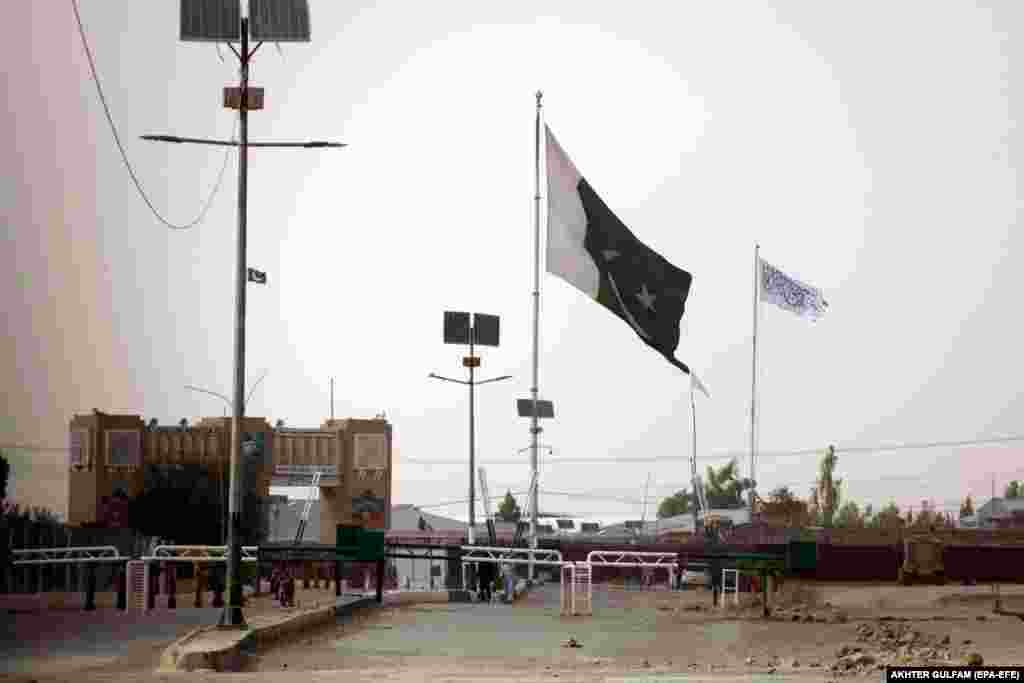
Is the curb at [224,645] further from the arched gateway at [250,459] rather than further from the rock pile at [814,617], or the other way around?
the arched gateway at [250,459]

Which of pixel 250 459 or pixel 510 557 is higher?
pixel 250 459

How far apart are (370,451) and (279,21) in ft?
283

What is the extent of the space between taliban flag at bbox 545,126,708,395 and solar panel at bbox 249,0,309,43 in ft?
33.5

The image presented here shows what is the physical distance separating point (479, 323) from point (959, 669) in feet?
161

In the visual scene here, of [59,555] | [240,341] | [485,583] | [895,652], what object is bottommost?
[895,652]

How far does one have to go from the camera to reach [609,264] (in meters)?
40.7

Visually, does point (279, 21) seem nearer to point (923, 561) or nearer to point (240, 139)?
point (240, 139)

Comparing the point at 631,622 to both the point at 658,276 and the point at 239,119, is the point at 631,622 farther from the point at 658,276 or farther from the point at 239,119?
the point at 239,119

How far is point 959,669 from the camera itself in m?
20.0

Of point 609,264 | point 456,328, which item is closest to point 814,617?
point 609,264

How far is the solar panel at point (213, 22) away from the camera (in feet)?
102

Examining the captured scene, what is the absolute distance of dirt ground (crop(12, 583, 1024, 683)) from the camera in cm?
2228

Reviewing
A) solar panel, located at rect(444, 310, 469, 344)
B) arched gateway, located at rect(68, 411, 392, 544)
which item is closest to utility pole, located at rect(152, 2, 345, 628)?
solar panel, located at rect(444, 310, 469, 344)

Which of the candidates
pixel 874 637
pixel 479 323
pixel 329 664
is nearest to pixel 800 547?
pixel 874 637
